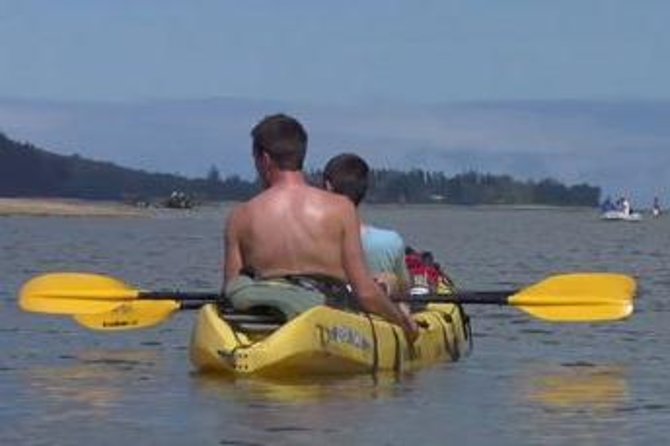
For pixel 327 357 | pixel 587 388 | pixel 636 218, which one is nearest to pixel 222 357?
pixel 327 357

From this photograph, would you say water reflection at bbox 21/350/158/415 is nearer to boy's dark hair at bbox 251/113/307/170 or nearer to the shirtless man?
the shirtless man

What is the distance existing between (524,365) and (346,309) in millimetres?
4066

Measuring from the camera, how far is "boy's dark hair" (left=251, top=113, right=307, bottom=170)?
15.4m

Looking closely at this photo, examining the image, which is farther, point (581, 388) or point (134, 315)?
point (134, 315)

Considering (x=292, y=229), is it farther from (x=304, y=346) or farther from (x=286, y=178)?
(x=304, y=346)

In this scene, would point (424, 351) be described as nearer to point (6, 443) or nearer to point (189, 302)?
point (189, 302)

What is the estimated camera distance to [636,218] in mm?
165625

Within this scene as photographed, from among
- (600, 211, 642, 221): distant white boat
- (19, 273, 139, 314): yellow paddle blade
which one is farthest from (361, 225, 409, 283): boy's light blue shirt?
(600, 211, 642, 221): distant white boat

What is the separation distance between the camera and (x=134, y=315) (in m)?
18.9

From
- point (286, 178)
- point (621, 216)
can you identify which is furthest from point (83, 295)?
point (621, 216)

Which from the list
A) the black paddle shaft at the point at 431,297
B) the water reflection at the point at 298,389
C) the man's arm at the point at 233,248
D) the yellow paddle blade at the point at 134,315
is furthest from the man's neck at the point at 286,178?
the yellow paddle blade at the point at 134,315

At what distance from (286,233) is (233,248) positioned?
0.54 metres

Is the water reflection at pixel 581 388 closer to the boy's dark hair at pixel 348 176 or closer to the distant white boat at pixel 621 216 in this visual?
the boy's dark hair at pixel 348 176

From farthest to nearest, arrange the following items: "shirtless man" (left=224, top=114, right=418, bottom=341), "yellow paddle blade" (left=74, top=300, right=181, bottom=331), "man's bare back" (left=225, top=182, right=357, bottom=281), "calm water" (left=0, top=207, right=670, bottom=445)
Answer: "yellow paddle blade" (left=74, top=300, right=181, bottom=331), "man's bare back" (left=225, top=182, right=357, bottom=281), "shirtless man" (left=224, top=114, right=418, bottom=341), "calm water" (left=0, top=207, right=670, bottom=445)
